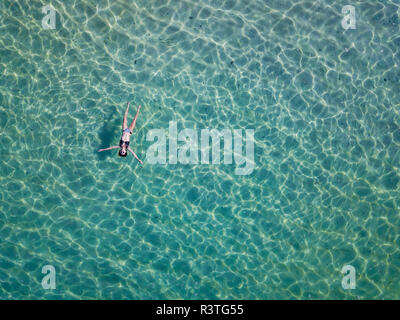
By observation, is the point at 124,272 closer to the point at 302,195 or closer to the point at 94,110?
the point at 94,110

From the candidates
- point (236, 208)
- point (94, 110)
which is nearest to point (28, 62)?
point (94, 110)

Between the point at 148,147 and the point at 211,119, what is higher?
the point at 211,119
